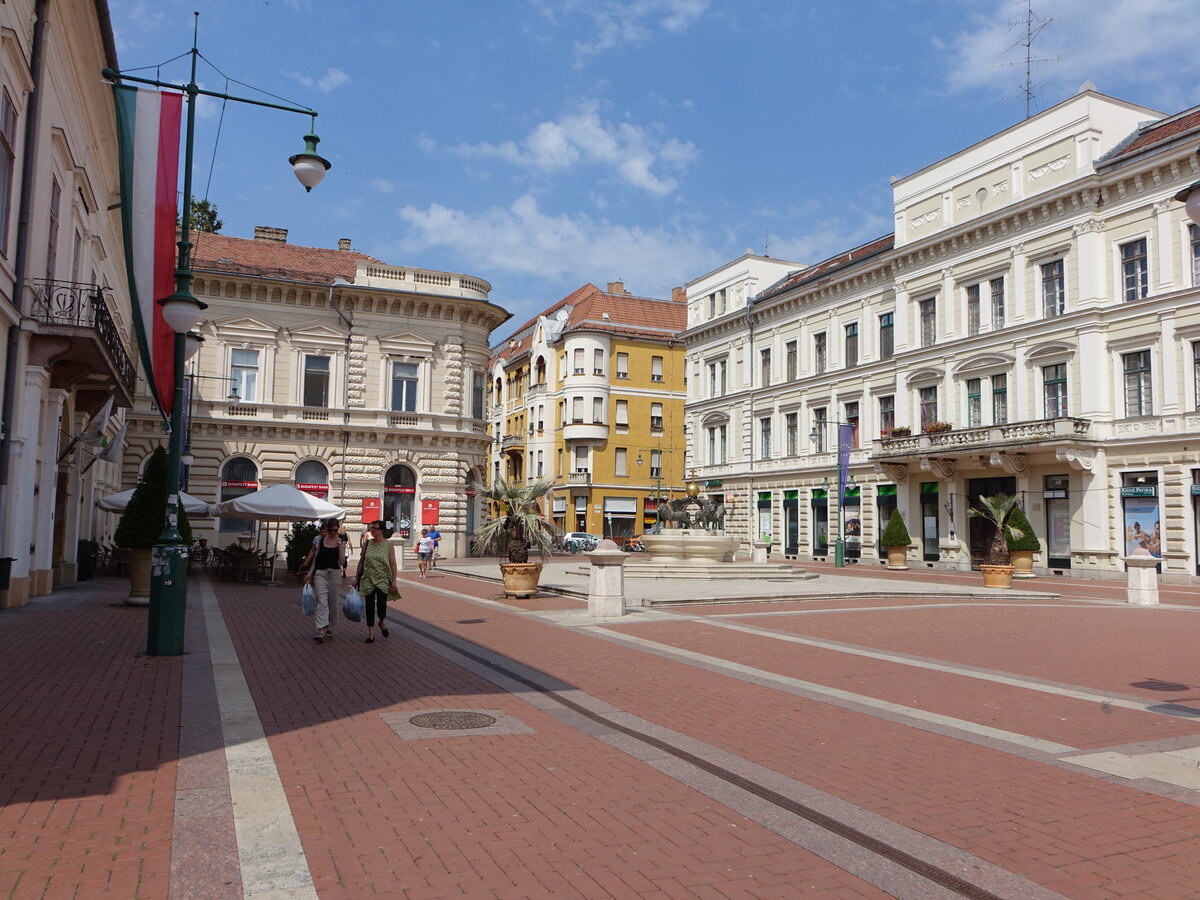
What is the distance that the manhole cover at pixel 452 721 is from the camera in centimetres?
768

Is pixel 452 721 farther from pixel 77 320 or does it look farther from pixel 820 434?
pixel 820 434

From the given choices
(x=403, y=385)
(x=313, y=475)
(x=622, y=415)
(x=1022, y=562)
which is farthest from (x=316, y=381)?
(x=1022, y=562)

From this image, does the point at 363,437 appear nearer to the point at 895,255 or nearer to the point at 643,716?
the point at 895,255

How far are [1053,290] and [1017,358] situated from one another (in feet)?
9.09

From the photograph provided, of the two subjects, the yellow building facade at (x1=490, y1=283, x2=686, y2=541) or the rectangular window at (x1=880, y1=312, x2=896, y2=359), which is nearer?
the rectangular window at (x1=880, y1=312, x2=896, y2=359)

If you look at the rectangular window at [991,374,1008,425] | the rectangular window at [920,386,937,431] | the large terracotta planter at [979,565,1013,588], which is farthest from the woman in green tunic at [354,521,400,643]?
the rectangular window at [920,386,937,431]

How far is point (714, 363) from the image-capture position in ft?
188

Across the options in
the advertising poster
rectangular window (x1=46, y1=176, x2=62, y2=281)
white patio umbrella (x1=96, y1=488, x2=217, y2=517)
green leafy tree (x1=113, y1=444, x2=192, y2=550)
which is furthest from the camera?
the advertising poster

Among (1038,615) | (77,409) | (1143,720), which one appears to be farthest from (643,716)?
(77,409)

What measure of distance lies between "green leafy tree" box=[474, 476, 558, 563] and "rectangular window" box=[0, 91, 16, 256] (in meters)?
10.3

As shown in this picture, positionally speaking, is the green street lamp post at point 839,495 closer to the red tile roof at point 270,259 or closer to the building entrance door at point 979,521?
the building entrance door at point 979,521

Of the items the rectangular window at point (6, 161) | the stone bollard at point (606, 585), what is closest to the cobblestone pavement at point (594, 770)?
the stone bollard at point (606, 585)

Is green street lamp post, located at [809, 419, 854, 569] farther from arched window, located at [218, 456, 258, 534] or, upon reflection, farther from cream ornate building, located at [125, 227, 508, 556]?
arched window, located at [218, 456, 258, 534]

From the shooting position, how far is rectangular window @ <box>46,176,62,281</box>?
18828 millimetres
